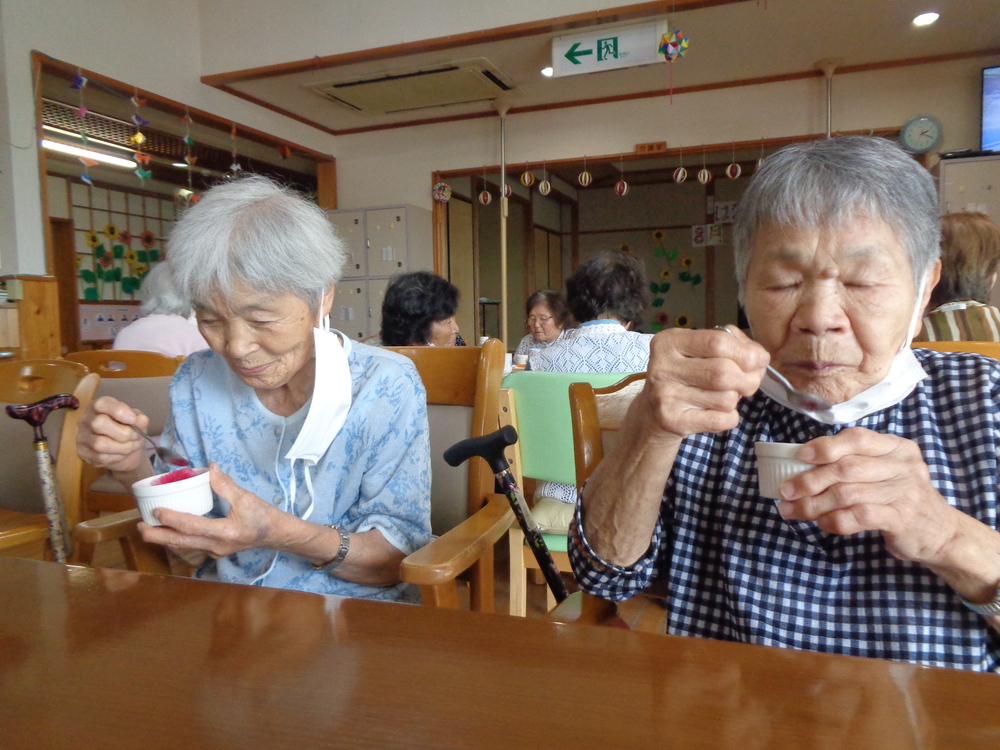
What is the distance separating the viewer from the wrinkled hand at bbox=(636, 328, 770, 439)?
69cm

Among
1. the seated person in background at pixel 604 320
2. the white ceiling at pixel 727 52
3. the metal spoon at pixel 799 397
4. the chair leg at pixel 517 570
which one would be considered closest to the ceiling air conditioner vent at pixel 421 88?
the white ceiling at pixel 727 52

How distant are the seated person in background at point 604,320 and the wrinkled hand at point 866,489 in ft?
5.74

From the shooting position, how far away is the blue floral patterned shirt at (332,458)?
3.99 feet

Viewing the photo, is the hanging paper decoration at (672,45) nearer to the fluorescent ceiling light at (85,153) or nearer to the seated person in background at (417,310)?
the seated person in background at (417,310)

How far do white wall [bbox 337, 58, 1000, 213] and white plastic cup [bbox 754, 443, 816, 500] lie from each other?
5.78 meters

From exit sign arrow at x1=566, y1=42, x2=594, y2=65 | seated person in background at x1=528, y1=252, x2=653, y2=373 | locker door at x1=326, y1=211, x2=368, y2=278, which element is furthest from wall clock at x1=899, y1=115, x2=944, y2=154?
locker door at x1=326, y1=211, x2=368, y2=278

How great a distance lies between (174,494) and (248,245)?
0.45 meters

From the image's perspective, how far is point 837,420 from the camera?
89cm

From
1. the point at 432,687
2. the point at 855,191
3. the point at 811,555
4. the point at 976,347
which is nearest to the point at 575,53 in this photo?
the point at 976,347

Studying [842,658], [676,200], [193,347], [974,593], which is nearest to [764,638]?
[974,593]

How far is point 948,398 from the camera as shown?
0.87 metres

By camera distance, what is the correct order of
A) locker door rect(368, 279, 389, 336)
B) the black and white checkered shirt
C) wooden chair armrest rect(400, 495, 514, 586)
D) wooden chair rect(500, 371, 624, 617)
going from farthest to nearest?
locker door rect(368, 279, 389, 336) → wooden chair rect(500, 371, 624, 617) → wooden chair armrest rect(400, 495, 514, 586) → the black and white checkered shirt

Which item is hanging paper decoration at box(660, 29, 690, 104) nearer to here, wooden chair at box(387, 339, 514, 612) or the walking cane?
wooden chair at box(387, 339, 514, 612)

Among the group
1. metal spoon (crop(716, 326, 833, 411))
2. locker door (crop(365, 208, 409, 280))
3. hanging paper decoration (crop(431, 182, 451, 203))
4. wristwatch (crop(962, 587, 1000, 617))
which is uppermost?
hanging paper decoration (crop(431, 182, 451, 203))
